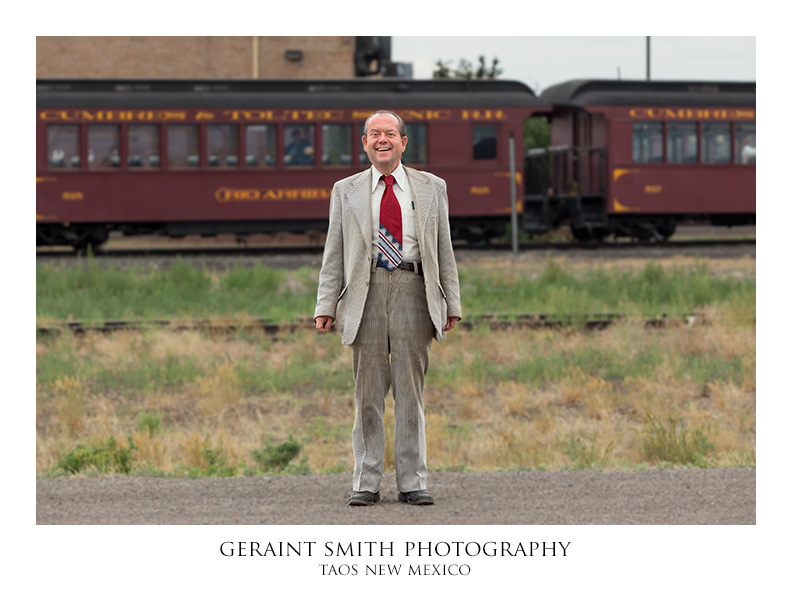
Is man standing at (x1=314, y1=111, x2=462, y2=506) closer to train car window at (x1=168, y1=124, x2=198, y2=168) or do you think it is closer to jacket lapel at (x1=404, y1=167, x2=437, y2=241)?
jacket lapel at (x1=404, y1=167, x2=437, y2=241)

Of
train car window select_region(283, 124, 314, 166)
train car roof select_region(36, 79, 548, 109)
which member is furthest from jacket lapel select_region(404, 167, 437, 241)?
train car roof select_region(36, 79, 548, 109)

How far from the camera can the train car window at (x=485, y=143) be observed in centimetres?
2069

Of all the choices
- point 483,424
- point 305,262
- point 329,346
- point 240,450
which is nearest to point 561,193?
point 305,262

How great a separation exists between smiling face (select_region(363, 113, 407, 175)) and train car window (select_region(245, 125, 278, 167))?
1651cm

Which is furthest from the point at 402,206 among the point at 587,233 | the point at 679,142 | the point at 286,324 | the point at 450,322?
the point at 587,233

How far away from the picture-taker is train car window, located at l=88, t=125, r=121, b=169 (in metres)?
20.1

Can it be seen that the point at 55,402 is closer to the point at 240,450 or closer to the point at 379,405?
the point at 240,450

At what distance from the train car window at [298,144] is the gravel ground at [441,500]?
47.8 ft

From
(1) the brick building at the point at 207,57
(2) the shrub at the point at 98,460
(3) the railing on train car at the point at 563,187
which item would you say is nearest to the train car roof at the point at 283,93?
(3) the railing on train car at the point at 563,187

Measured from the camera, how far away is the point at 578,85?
71.9 feet

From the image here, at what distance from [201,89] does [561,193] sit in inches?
303

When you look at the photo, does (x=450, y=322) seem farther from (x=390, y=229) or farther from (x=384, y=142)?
(x=384, y=142)

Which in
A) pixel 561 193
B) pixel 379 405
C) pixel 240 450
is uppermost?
pixel 561 193

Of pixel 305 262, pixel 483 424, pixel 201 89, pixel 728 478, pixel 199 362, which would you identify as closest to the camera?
pixel 728 478
